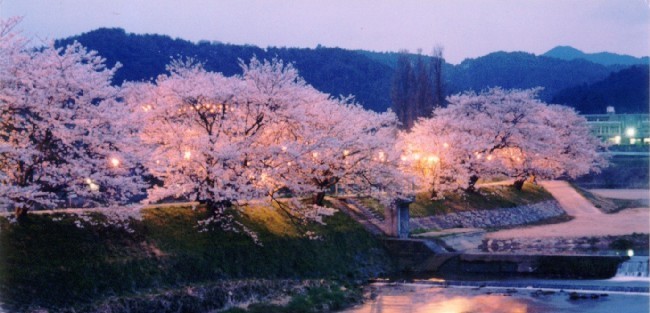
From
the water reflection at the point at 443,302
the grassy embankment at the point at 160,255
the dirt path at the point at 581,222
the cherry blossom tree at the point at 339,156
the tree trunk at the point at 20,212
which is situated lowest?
the water reflection at the point at 443,302

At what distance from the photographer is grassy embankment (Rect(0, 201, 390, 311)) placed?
2151 centimetres

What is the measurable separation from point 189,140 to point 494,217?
92.5ft

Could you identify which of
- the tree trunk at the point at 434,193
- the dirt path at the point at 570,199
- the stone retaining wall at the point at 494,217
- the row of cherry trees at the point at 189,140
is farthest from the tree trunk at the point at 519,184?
the tree trunk at the point at 434,193

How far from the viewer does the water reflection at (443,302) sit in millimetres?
25391

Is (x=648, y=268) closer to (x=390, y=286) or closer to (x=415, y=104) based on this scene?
(x=390, y=286)

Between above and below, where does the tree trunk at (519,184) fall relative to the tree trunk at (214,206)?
below

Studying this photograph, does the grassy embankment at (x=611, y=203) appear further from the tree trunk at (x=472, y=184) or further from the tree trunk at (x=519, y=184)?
the tree trunk at (x=472, y=184)

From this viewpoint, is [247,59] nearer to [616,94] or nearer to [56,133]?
[616,94]

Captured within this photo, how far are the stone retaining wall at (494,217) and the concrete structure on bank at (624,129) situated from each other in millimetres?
68017

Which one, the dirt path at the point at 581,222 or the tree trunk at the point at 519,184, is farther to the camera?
the tree trunk at the point at 519,184

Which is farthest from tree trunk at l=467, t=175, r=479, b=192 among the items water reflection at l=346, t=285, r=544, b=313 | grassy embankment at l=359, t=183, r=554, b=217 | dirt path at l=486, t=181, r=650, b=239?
water reflection at l=346, t=285, r=544, b=313

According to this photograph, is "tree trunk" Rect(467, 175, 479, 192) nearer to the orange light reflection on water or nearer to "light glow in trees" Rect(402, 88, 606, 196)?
"light glow in trees" Rect(402, 88, 606, 196)

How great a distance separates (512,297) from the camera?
89.8ft

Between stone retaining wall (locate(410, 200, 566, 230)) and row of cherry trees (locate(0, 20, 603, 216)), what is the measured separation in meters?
2.52
